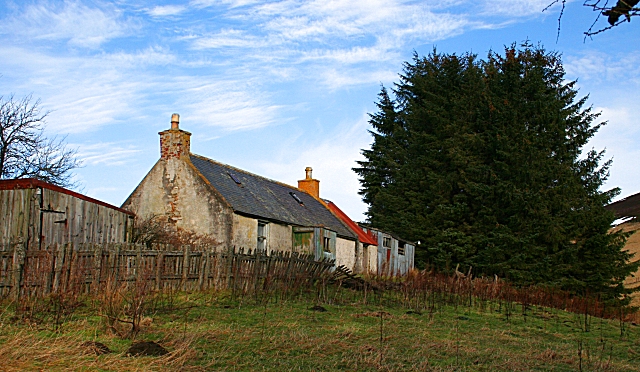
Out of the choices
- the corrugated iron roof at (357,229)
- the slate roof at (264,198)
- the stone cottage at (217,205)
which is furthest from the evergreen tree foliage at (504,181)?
the stone cottage at (217,205)

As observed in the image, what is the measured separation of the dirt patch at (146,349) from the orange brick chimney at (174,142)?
17507 mm

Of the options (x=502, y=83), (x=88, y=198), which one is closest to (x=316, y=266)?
(x=88, y=198)

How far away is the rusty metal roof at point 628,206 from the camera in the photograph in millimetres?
41375

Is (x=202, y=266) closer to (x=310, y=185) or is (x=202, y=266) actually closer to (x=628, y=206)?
(x=310, y=185)

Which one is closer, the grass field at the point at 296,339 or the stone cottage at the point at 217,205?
the grass field at the point at 296,339

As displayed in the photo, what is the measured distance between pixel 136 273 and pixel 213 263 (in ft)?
7.38

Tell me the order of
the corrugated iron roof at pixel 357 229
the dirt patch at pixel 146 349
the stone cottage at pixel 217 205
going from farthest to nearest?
the corrugated iron roof at pixel 357 229, the stone cottage at pixel 217 205, the dirt patch at pixel 146 349

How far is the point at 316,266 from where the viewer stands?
60.6 ft

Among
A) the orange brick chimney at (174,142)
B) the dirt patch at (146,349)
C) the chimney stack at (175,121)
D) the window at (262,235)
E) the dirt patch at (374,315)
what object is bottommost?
the dirt patch at (374,315)

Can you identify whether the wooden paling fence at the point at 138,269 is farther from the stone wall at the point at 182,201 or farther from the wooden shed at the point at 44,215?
the stone wall at the point at 182,201

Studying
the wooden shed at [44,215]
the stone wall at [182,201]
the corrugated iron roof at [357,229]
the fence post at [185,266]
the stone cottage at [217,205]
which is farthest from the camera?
the corrugated iron roof at [357,229]

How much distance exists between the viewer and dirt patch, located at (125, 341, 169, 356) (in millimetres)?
7918

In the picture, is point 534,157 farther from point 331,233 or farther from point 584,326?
point 584,326

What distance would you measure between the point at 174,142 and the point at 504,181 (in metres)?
17.7
